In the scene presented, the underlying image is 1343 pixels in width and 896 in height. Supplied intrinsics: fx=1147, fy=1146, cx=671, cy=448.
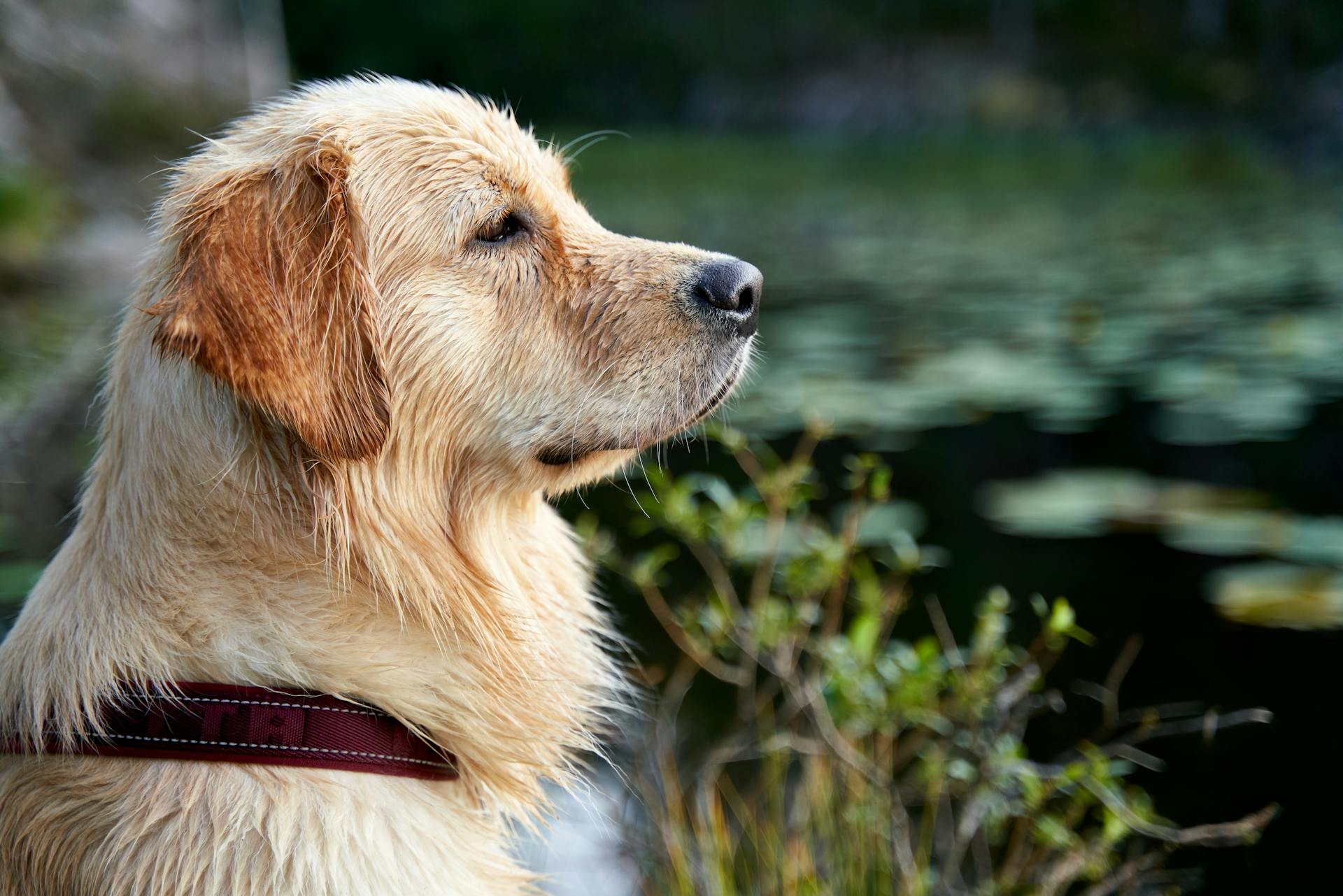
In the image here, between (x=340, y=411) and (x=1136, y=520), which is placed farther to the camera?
(x=1136, y=520)

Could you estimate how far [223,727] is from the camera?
1.74 metres

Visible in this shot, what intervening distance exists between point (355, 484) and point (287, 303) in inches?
13.0

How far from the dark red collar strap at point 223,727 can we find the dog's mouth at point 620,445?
0.63 metres

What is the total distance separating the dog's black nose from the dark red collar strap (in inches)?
39.9

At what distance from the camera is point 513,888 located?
2.05 m

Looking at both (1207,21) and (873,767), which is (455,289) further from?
(1207,21)

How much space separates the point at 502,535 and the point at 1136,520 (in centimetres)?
410

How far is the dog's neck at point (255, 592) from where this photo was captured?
180 cm

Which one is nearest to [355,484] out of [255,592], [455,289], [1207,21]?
[255,592]

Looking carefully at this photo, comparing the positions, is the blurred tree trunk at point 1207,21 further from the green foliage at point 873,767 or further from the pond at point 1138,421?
the green foliage at point 873,767

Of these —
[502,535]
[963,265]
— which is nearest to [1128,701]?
[502,535]

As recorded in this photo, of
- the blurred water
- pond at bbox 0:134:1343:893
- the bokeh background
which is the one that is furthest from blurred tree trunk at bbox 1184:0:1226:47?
pond at bbox 0:134:1343:893

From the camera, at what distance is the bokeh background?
456 centimetres

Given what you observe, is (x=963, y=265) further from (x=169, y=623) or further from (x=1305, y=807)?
(x=169, y=623)
